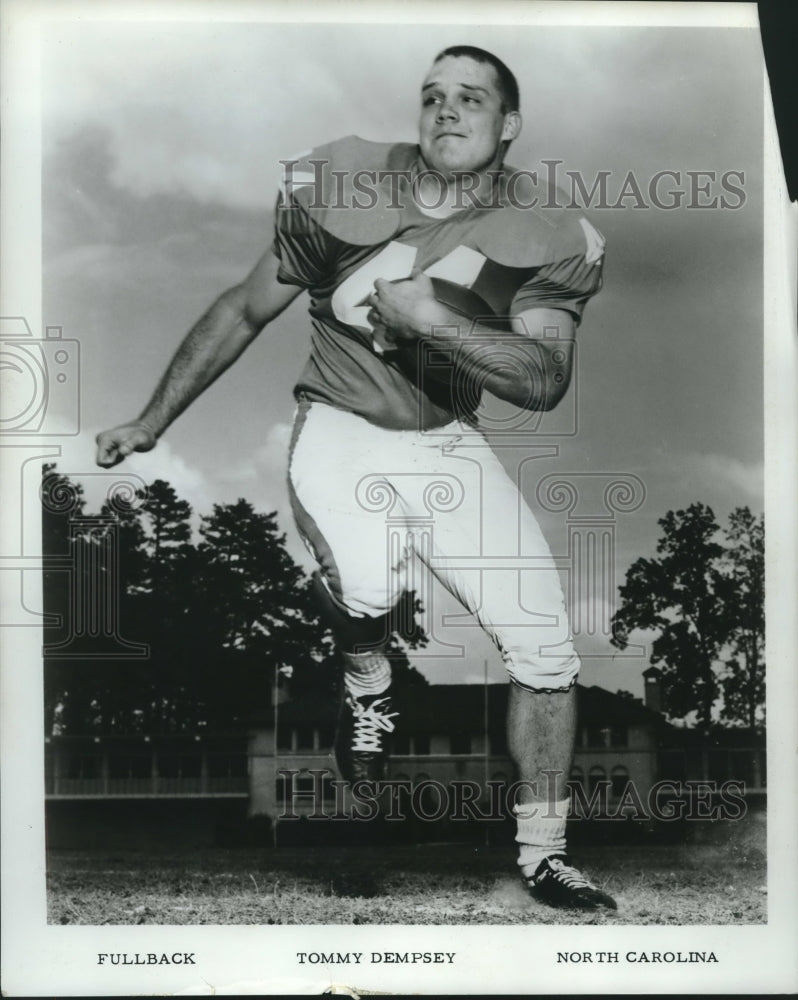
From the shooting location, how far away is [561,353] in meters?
4.50

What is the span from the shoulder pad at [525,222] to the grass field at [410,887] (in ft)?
7.07

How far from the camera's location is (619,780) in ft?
14.6

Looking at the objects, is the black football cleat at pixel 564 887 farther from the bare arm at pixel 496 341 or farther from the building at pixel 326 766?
the bare arm at pixel 496 341

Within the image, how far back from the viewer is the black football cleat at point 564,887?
4410 millimetres

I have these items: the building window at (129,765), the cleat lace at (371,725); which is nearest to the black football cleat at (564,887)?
the cleat lace at (371,725)

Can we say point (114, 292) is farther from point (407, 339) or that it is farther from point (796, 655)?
point (796, 655)

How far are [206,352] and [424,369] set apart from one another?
0.80m

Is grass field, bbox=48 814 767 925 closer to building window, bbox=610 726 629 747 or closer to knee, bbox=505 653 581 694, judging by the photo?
building window, bbox=610 726 629 747

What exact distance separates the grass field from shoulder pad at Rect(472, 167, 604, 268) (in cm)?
215

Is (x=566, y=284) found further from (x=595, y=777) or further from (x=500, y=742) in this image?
(x=595, y=777)

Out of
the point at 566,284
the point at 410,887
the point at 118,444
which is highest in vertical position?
the point at 566,284

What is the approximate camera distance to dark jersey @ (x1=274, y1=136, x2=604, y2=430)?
448cm
